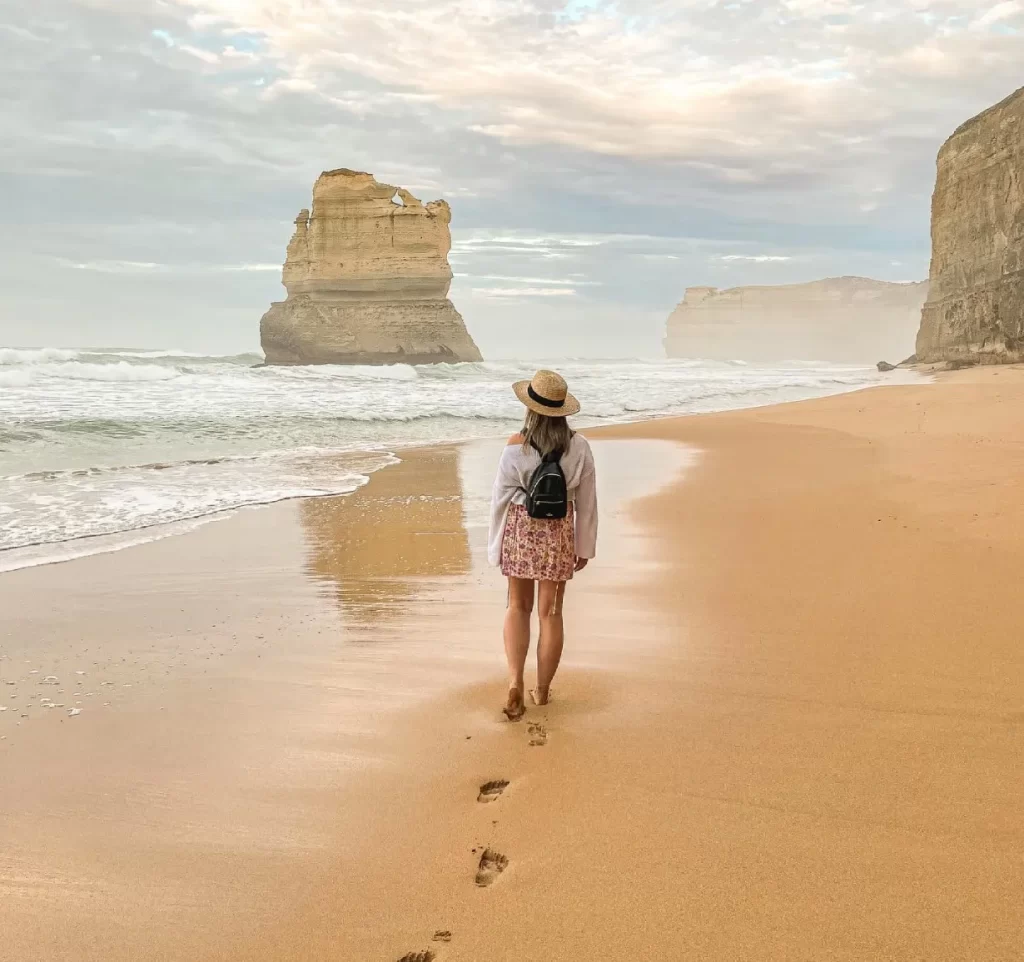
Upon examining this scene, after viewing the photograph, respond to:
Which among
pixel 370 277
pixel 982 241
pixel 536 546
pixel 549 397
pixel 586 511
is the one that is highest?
pixel 370 277

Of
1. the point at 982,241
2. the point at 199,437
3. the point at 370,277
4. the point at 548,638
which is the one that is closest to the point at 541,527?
the point at 548,638

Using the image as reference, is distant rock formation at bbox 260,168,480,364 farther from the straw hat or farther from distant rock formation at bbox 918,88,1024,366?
the straw hat

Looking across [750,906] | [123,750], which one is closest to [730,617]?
[750,906]

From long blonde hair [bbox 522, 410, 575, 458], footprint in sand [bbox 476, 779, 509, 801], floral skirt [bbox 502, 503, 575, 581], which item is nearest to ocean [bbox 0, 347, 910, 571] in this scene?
floral skirt [bbox 502, 503, 575, 581]

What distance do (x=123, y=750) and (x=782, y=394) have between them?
2868 centimetres

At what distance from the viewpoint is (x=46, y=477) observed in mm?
10797

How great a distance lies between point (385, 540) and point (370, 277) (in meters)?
→ 50.4

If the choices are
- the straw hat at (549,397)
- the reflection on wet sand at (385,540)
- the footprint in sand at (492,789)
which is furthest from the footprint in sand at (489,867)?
the reflection on wet sand at (385,540)

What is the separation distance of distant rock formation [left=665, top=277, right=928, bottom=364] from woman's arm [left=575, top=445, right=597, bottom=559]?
147578 mm

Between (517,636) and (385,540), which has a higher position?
(517,636)

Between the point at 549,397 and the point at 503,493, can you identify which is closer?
the point at 549,397

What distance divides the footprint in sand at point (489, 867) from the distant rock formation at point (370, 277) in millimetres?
53440

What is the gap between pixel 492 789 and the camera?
9.66 feet

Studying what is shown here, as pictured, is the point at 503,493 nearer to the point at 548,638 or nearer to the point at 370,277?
the point at 548,638
